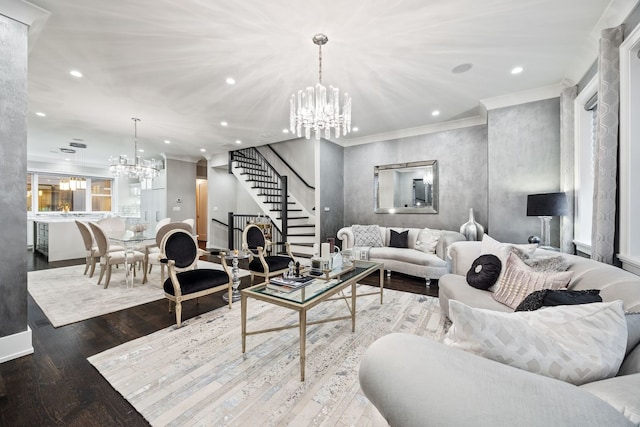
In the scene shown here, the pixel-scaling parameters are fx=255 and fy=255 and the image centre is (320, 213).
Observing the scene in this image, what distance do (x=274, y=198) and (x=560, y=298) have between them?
254 inches

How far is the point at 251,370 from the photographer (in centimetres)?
191

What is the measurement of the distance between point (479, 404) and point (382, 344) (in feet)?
0.95

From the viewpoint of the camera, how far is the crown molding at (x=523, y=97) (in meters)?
3.63

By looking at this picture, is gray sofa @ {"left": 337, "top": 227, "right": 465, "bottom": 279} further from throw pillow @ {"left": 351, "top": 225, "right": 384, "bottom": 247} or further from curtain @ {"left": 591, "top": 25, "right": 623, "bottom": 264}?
curtain @ {"left": 591, "top": 25, "right": 623, "bottom": 264}

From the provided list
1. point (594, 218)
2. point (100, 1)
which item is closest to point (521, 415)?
point (594, 218)

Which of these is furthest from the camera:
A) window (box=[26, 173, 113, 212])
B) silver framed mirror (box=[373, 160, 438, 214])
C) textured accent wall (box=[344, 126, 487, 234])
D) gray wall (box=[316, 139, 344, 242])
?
window (box=[26, 173, 113, 212])

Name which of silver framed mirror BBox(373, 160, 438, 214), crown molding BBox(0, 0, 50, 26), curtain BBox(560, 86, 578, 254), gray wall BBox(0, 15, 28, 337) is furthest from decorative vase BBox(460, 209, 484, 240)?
crown molding BBox(0, 0, 50, 26)

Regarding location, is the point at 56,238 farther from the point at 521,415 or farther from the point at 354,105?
the point at 521,415

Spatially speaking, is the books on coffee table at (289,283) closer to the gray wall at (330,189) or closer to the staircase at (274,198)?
the gray wall at (330,189)

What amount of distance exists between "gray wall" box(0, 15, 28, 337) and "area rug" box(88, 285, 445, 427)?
83 cm

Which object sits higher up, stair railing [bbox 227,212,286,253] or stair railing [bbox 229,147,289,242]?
stair railing [bbox 229,147,289,242]

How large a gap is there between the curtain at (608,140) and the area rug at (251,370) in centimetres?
158

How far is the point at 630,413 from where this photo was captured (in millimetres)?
537

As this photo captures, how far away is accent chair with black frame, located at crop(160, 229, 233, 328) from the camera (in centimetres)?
263
